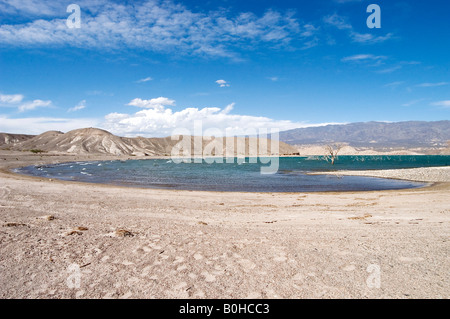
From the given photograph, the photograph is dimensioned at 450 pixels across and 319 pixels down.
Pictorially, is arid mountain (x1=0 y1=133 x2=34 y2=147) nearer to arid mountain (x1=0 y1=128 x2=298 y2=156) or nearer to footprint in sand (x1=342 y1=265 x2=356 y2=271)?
arid mountain (x1=0 y1=128 x2=298 y2=156)

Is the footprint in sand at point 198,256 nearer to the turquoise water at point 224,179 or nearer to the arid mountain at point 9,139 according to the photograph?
the turquoise water at point 224,179

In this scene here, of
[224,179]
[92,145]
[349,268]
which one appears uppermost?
[92,145]

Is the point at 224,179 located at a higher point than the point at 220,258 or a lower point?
lower

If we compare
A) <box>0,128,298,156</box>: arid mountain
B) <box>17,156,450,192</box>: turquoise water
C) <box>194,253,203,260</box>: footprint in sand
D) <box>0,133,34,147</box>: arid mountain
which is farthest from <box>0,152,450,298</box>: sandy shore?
<box>0,133,34,147</box>: arid mountain

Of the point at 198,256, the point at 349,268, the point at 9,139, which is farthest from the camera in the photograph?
the point at 9,139

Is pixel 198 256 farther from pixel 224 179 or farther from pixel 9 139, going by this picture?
pixel 9 139

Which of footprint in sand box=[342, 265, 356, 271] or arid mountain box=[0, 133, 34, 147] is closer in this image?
footprint in sand box=[342, 265, 356, 271]

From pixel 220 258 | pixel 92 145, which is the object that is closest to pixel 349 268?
pixel 220 258

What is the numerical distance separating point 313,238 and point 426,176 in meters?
32.1

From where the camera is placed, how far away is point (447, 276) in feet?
15.1

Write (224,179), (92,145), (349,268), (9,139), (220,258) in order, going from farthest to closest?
1. (9,139)
2. (92,145)
3. (224,179)
4. (220,258)
5. (349,268)
